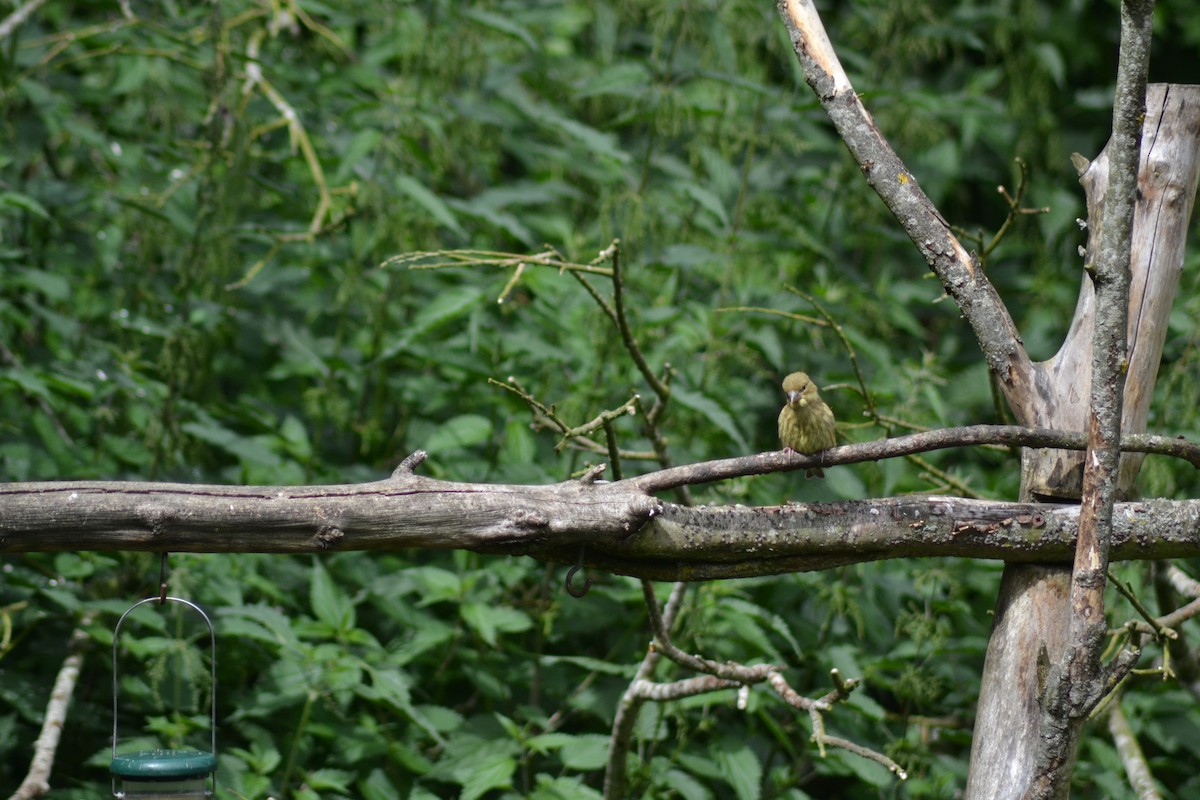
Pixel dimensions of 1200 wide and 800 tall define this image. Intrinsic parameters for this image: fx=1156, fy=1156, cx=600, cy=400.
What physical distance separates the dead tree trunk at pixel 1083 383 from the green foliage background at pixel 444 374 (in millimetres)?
801

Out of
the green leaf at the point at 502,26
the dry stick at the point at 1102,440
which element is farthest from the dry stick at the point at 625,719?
the green leaf at the point at 502,26

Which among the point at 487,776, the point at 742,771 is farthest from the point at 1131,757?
the point at 487,776

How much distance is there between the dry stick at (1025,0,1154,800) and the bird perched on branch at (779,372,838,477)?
0.65 m

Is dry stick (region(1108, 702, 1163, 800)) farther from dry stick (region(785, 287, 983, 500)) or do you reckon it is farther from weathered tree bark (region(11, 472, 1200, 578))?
weathered tree bark (region(11, 472, 1200, 578))

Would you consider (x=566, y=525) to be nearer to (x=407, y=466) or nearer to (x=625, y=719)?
(x=407, y=466)

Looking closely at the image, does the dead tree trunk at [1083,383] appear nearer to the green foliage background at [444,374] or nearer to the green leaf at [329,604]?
the green foliage background at [444,374]

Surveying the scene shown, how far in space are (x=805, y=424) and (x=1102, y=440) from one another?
704 mm

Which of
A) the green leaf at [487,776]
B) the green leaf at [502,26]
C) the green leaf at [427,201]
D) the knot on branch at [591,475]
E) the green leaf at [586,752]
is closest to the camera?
the knot on branch at [591,475]

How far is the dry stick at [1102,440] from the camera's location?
2182 millimetres

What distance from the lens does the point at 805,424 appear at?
9.05 feet

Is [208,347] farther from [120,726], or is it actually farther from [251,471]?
[120,726]

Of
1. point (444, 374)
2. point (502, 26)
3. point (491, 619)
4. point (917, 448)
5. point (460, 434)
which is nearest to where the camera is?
point (917, 448)

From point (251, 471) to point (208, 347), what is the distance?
525 millimetres

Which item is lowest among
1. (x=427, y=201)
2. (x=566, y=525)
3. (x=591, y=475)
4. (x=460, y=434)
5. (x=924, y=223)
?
(x=566, y=525)
